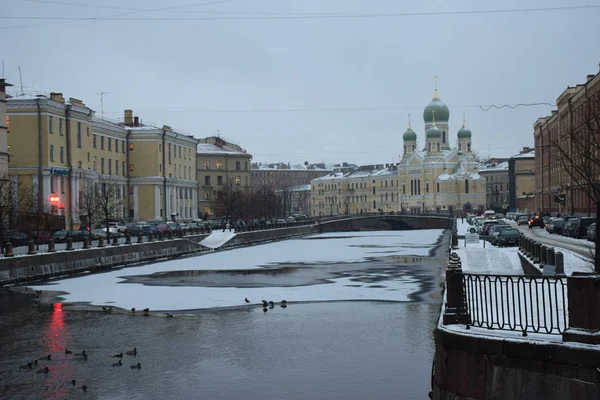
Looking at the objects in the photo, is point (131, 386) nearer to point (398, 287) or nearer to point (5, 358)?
point (5, 358)

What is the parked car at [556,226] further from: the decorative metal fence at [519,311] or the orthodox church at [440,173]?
the orthodox church at [440,173]

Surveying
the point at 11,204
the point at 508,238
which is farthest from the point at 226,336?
the point at 11,204

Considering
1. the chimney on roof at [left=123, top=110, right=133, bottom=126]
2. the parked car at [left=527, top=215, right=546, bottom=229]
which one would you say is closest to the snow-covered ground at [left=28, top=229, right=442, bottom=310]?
the parked car at [left=527, top=215, right=546, bottom=229]

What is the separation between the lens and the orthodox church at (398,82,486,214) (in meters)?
176

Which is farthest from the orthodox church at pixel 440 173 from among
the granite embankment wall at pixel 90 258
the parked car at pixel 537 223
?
the granite embankment wall at pixel 90 258

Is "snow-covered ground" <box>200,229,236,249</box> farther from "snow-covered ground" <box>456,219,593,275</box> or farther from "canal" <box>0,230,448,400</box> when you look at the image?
"snow-covered ground" <box>456,219,593,275</box>

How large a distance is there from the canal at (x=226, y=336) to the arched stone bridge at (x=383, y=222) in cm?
8566

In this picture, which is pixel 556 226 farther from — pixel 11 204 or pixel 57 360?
pixel 57 360

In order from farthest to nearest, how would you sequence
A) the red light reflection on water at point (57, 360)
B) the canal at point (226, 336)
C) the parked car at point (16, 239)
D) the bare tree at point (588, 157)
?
the parked car at point (16, 239)
the bare tree at point (588, 157)
the canal at point (226, 336)
the red light reflection on water at point (57, 360)

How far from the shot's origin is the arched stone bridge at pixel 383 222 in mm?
131863

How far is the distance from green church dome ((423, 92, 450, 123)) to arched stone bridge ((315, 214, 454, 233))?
44.0 metres

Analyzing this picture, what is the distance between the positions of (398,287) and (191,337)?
1487 cm

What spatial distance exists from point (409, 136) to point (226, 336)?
6875 inches

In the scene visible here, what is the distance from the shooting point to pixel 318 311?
31016mm
